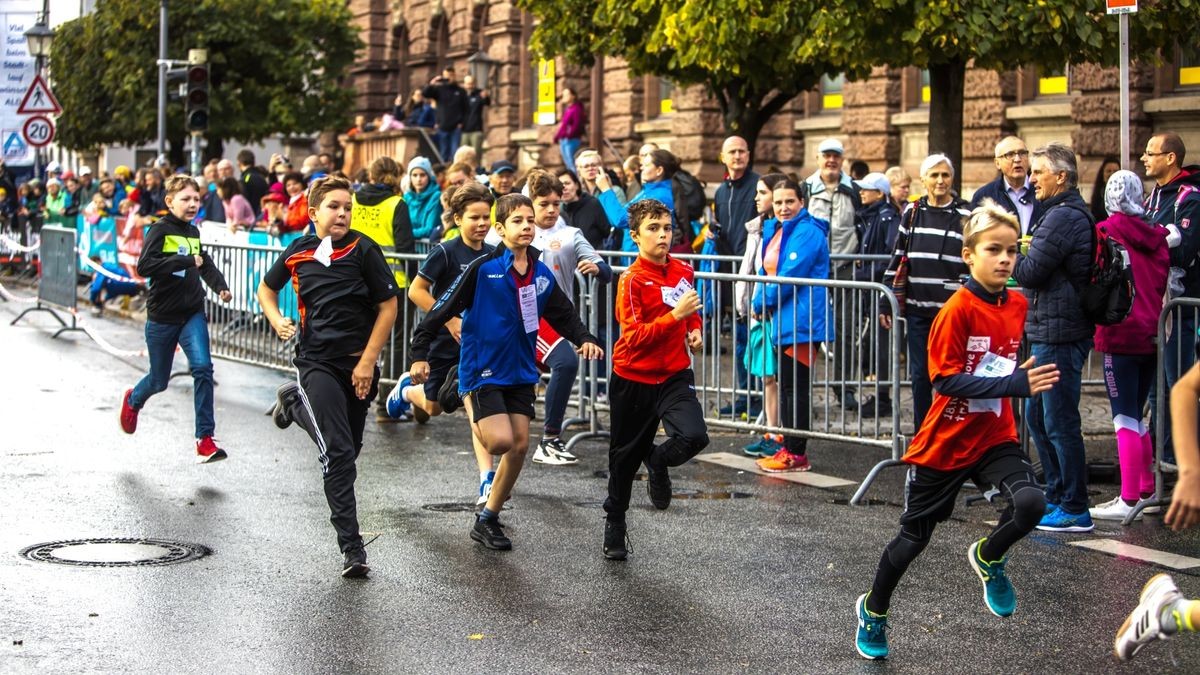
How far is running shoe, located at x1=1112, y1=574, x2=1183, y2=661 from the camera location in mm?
5375

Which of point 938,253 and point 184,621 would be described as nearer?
point 184,621

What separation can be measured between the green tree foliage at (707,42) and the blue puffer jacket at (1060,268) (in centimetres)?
700

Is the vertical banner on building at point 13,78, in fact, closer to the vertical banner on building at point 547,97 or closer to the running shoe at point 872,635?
the vertical banner on building at point 547,97

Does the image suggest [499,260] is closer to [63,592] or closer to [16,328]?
[63,592]

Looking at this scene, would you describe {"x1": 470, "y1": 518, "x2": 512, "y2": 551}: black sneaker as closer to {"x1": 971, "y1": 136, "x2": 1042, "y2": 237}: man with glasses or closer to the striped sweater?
the striped sweater

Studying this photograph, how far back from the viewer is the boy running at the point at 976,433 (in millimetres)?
6441

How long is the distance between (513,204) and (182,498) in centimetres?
254

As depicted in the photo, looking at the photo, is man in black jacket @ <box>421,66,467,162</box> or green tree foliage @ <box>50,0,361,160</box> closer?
man in black jacket @ <box>421,66,467,162</box>

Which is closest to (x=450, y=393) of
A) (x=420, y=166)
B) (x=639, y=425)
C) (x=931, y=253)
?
(x=639, y=425)

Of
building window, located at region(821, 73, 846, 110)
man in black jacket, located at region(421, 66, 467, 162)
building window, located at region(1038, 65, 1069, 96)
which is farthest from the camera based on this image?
man in black jacket, located at region(421, 66, 467, 162)

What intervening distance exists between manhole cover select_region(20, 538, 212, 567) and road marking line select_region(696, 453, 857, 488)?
11.8 ft

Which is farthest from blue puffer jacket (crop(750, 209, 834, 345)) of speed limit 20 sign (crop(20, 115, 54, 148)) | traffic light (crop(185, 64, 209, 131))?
speed limit 20 sign (crop(20, 115, 54, 148))

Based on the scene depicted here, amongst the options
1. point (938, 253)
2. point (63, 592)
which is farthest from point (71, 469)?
point (938, 253)

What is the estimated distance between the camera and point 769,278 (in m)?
10.8
